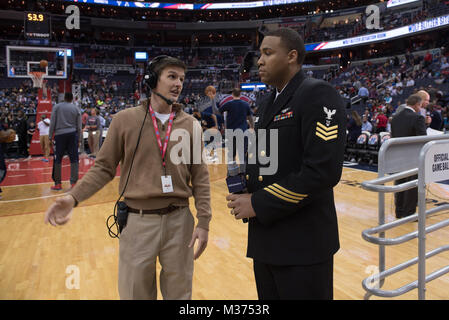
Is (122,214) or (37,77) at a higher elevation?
(37,77)

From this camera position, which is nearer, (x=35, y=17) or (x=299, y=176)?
(x=299, y=176)

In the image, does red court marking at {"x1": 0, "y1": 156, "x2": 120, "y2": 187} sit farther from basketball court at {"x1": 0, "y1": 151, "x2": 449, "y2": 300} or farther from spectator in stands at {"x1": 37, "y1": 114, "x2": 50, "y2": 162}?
basketball court at {"x1": 0, "y1": 151, "x2": 449, "y2": 300}

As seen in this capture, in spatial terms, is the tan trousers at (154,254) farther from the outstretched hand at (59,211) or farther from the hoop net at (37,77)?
the hoop net at (37,77)

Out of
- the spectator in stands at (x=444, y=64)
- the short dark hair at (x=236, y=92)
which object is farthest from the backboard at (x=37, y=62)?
the spectator in stands at (x=444, y=64)

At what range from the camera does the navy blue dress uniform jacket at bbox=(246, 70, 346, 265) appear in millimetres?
1316

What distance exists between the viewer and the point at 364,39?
3023 cm

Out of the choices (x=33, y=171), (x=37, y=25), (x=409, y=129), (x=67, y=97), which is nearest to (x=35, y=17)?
(x=37, y=25)

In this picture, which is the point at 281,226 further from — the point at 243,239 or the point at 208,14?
the point at 208,14

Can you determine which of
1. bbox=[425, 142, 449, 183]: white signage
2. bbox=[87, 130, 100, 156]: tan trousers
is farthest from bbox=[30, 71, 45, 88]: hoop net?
bbox=[425, 142, 449, 183]: white signage

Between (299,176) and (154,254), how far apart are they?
0.91 m

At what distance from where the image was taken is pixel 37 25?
19453 millimetres

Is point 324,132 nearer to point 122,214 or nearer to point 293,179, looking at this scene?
point 293,179
